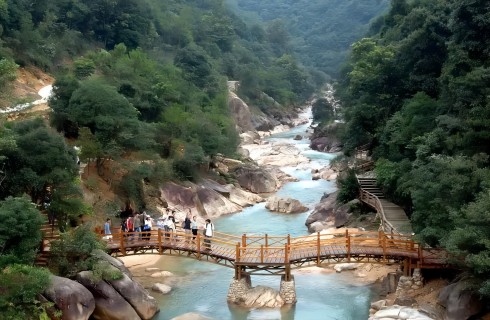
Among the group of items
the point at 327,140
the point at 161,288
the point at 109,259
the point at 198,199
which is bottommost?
the point at 161,288

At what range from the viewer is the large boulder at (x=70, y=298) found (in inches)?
763

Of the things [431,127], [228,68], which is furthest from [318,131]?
[431,127]

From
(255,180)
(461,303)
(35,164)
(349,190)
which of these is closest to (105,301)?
(35,164)

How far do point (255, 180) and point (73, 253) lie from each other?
29.2 meters

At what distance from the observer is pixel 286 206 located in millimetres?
42312

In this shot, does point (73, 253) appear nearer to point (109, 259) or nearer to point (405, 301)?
point (109, 259)

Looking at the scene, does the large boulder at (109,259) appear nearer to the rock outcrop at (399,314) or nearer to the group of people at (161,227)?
the group of people at (161,227)

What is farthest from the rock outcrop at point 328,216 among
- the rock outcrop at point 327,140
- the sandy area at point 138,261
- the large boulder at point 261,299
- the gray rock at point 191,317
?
the rock outcrop at point 327,140

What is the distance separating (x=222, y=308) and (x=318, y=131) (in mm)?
53254

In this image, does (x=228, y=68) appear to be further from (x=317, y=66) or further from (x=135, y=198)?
(x=135, y=198)

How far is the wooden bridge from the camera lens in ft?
77.7

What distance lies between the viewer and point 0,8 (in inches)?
1849

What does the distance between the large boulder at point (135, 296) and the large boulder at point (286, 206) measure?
2059 centimetres

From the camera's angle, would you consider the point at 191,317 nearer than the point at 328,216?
Yes
